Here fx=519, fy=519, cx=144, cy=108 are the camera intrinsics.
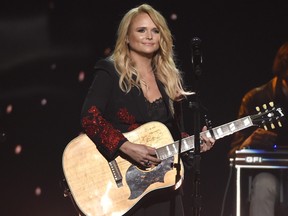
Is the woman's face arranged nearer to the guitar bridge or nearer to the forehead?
the forehead

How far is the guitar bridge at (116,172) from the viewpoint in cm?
287

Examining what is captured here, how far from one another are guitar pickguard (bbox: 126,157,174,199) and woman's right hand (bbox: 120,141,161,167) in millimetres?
50

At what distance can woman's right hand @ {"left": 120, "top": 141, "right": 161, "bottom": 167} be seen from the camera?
285 cm

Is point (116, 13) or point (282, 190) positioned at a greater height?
point (116, 13)

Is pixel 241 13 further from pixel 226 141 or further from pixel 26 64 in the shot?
pixel 26 64

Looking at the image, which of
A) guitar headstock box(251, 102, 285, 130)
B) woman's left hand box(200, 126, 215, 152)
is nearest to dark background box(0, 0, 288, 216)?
guitar headstock box(251, 102, 285, 130)

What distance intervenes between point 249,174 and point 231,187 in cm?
52

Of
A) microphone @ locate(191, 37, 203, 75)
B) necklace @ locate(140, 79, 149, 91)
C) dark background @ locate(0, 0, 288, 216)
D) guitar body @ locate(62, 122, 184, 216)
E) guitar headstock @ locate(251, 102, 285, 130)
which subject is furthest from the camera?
dark background @ locate(0, 0, 288, 216)

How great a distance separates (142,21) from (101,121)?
2.25ft

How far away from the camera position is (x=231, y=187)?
452 centimetres

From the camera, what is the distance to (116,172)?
2.88 meters

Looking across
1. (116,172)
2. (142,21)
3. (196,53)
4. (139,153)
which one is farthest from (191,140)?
(142,21)

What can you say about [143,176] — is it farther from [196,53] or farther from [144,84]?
[196,53]

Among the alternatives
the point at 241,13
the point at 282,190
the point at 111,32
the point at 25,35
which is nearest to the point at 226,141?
the point at 282,190
